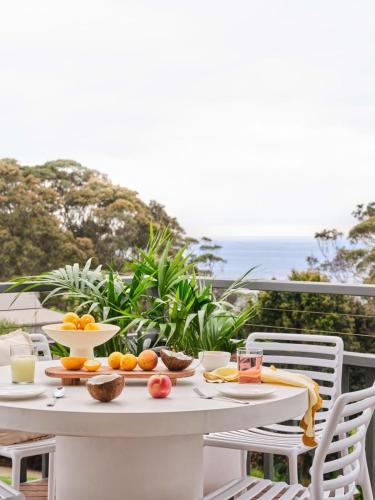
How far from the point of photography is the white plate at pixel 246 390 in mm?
2320

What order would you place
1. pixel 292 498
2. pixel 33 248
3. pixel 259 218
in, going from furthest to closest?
pixel 259 218
pixel 33 248
pixel 292 498

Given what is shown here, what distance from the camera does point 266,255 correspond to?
16156 millimetres

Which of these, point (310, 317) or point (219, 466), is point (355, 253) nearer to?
point (310, 317)

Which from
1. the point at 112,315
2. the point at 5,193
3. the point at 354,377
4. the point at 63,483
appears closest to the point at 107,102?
the point at 5,193

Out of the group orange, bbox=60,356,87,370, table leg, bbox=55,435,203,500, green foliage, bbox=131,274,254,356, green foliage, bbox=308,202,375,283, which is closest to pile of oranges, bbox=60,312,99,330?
orange, bbox=60,356,87,370

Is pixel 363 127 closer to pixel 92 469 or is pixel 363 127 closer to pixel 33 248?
pixel 33 248

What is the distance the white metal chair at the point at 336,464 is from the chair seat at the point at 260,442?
1.27ft

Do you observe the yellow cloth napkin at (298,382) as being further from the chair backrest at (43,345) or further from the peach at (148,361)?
the chair backrest at (43,345)

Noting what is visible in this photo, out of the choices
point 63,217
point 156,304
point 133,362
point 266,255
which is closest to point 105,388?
point 133,362

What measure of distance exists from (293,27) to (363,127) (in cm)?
261

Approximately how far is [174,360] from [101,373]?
26cm

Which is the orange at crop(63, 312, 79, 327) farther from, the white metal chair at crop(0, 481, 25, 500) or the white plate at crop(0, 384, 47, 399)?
the white metal chair at crop(0, 481, 25, 500)

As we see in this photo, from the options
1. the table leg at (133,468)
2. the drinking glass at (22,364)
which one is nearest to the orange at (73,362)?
the drinking glass at (22,364)

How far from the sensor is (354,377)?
700 cm
